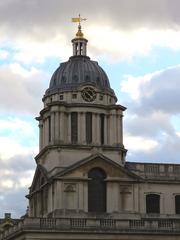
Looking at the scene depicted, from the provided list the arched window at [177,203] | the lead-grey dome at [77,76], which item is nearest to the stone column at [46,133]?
the lead-grey dome at [77,76]

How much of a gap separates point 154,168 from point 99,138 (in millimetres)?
6653

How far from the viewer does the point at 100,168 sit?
8919 cm

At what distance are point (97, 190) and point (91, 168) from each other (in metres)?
2.36

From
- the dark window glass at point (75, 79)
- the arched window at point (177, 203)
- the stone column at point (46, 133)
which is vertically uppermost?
the dark window glass at point (75, 79)

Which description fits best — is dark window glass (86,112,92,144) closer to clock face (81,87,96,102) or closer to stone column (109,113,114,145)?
clock face (81,87,96,102)

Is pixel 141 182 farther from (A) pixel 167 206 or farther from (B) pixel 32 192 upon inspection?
(B) pixel 32 192

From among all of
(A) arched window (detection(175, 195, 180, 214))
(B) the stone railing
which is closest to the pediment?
(A) arched window (detection(175, 195, 180, 214))

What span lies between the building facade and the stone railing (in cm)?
12

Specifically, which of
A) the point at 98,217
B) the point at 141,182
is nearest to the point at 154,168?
the point at 141,182

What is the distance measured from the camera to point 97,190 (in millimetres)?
89125

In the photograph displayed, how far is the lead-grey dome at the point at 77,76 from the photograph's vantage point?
93.7 metres

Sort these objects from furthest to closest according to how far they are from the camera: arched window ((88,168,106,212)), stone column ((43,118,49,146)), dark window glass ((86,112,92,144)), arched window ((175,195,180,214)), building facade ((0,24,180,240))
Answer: stone column ((43,118,49,146)) → dark window glass ((86,112,92,144)) → arched window ((175,195,180,214)) → arched window ((88,168,106,212)) → building facade ((0,24,180,240))

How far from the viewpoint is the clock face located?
92.9 m

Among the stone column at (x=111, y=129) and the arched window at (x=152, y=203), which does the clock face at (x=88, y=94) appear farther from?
the arched window at (x=152, y=203)
